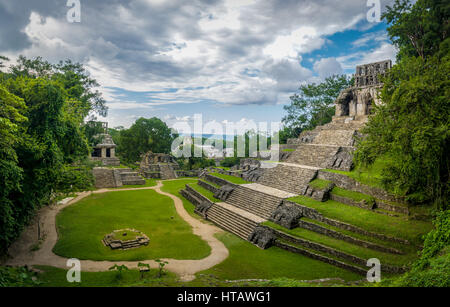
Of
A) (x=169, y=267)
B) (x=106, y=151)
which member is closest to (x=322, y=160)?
(x=169, y=267)

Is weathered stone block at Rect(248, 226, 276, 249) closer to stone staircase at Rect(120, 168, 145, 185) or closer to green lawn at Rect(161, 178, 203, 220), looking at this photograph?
→ green lawn at Rect(161, 178, 203, 220)

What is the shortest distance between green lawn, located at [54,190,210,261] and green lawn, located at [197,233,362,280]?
153 centimetres

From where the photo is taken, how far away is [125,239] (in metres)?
12.5

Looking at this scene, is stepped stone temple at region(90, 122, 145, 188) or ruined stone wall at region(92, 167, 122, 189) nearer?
ruined stone wall at region(92, 167, 122, 189)

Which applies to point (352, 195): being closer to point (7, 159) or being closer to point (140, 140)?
point (7, 159)

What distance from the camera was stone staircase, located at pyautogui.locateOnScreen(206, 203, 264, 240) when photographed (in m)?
14.2

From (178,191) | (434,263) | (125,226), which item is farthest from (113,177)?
(434,263)

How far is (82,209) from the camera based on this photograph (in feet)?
58.8

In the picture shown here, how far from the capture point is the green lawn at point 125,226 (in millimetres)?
11531

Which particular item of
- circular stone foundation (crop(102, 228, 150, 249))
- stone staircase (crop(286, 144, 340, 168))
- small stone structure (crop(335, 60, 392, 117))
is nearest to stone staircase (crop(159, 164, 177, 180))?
stone staircase (crop(286, 144, 340, 168))

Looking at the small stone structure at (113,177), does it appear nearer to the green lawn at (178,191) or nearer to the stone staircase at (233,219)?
the green lawn at (178,191)

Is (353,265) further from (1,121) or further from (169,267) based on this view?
(1,121)

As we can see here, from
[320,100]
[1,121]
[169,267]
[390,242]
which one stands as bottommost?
[169,267]
